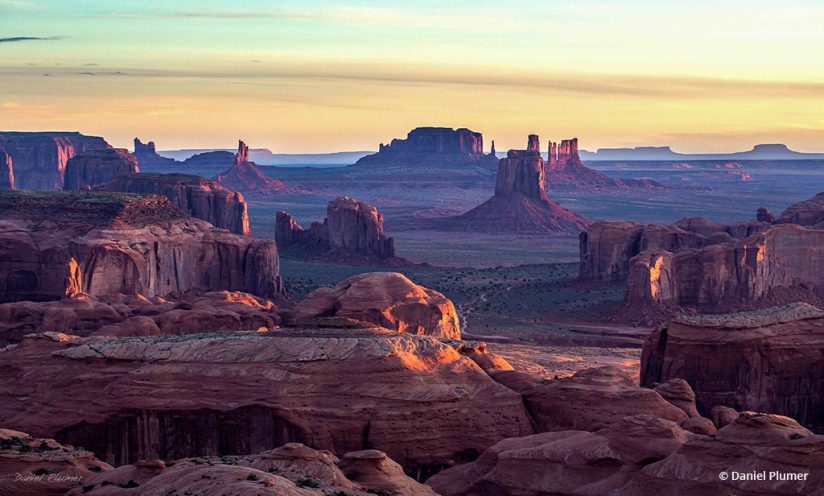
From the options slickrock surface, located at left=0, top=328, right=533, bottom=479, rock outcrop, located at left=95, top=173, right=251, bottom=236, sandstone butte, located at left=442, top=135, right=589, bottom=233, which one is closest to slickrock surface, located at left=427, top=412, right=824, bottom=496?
slickrock surface, located at left=0, top=328, right=533, bottom=479

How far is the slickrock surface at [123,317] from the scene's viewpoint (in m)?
63.3

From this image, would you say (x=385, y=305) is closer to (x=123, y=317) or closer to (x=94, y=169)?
(x=123, y=317)

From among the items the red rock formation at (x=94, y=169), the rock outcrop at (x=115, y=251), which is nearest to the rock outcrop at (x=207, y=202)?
the rock outcrop at (x=115, y=251)

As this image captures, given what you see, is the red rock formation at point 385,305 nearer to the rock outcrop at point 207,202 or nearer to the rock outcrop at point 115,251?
the rock outcrop at point 115,251

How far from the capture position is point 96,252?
279 ft

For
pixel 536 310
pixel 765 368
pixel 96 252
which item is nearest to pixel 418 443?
pixel 765 368

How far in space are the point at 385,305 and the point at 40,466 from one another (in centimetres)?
2759

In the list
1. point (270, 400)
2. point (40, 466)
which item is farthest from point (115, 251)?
point (40, 466)

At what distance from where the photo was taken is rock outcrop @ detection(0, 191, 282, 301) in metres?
84.7

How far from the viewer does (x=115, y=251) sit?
86125mm

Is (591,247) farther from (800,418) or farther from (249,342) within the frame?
(249,342)

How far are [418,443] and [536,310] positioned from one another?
198 feet

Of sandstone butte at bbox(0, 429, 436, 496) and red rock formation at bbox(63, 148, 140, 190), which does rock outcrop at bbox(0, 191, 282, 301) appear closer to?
sandstone butte at bbox(0, 429, 436, 496)

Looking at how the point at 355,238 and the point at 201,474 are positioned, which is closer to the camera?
the point at 201,474
